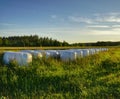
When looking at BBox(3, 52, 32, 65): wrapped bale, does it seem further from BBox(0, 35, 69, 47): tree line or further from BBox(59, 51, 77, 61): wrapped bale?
BBox(0, 35, 69, 47): tree line

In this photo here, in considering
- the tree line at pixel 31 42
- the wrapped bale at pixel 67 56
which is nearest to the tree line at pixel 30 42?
the tree line at pixel 31 42

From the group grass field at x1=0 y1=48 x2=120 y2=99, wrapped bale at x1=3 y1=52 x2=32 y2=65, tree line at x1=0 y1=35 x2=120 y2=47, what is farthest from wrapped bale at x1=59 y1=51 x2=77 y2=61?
tree line at x1=0 y1=35 x2=120 y2=47

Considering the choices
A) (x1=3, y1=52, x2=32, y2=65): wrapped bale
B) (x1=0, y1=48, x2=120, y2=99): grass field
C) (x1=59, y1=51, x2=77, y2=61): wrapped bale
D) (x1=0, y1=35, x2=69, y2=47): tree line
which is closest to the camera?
(x1=0, y1=48, x2=120, y2=99): grass field

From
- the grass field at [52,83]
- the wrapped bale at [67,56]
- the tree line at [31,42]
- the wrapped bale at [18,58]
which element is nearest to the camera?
the grass field at [52,83]

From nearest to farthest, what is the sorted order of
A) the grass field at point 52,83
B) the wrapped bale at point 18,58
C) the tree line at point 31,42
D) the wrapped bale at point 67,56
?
the grass field at point 52,83 < the wrapped bale at point 18,58 < the wrapped bale at point 67,56 < the tree line at point 31,42

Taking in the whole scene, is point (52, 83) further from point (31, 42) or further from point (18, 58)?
point (31, 42)

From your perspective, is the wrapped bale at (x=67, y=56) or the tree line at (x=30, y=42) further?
the tree line at (x=30, y=42)

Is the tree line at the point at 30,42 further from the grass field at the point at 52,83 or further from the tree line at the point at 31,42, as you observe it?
the grass field at the point at 52,83

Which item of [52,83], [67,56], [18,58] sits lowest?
[52,83]

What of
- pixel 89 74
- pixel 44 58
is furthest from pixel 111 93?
pixel 44 58

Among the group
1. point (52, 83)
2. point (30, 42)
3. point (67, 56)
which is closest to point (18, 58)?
point (52, 83)

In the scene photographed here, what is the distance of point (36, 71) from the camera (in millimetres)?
10758

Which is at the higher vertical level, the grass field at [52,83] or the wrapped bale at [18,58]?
the wrapped bale at [18,58]

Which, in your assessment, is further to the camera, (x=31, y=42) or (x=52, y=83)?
(x=31, y=42)
